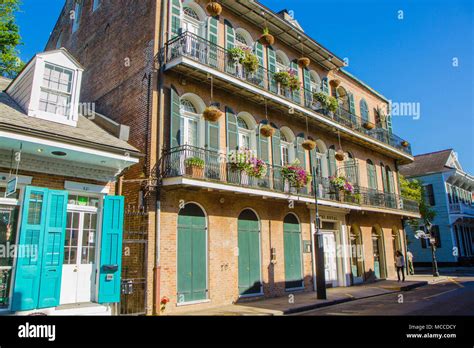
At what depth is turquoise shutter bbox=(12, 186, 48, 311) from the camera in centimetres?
750

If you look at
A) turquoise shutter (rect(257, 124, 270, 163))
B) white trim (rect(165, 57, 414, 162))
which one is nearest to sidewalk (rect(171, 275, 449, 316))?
turquoise shutter (rect(257, 124, 270, 163))

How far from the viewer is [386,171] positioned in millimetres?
23578

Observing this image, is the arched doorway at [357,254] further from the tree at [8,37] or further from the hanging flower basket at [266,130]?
the tree at [8,37]

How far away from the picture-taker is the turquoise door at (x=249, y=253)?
1248 cm

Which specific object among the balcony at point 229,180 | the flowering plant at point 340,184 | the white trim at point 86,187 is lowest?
the white trim at point 86,187

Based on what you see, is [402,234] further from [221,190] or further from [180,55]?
[180,55]

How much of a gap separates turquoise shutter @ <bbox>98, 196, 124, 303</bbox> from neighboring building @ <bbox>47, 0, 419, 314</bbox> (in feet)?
1.80

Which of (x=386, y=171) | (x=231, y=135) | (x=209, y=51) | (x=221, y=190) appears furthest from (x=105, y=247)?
(x=386, y=171)

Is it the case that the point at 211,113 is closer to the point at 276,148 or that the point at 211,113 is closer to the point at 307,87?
the point at 276,148

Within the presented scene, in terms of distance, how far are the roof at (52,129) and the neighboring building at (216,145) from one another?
5.29 feet

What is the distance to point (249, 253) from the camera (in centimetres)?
1288

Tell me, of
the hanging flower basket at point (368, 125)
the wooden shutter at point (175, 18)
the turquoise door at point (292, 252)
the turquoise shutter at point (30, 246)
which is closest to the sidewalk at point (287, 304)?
the turquoise door at point (292, 252)

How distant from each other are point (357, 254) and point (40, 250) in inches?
620

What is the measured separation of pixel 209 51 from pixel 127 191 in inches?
233
